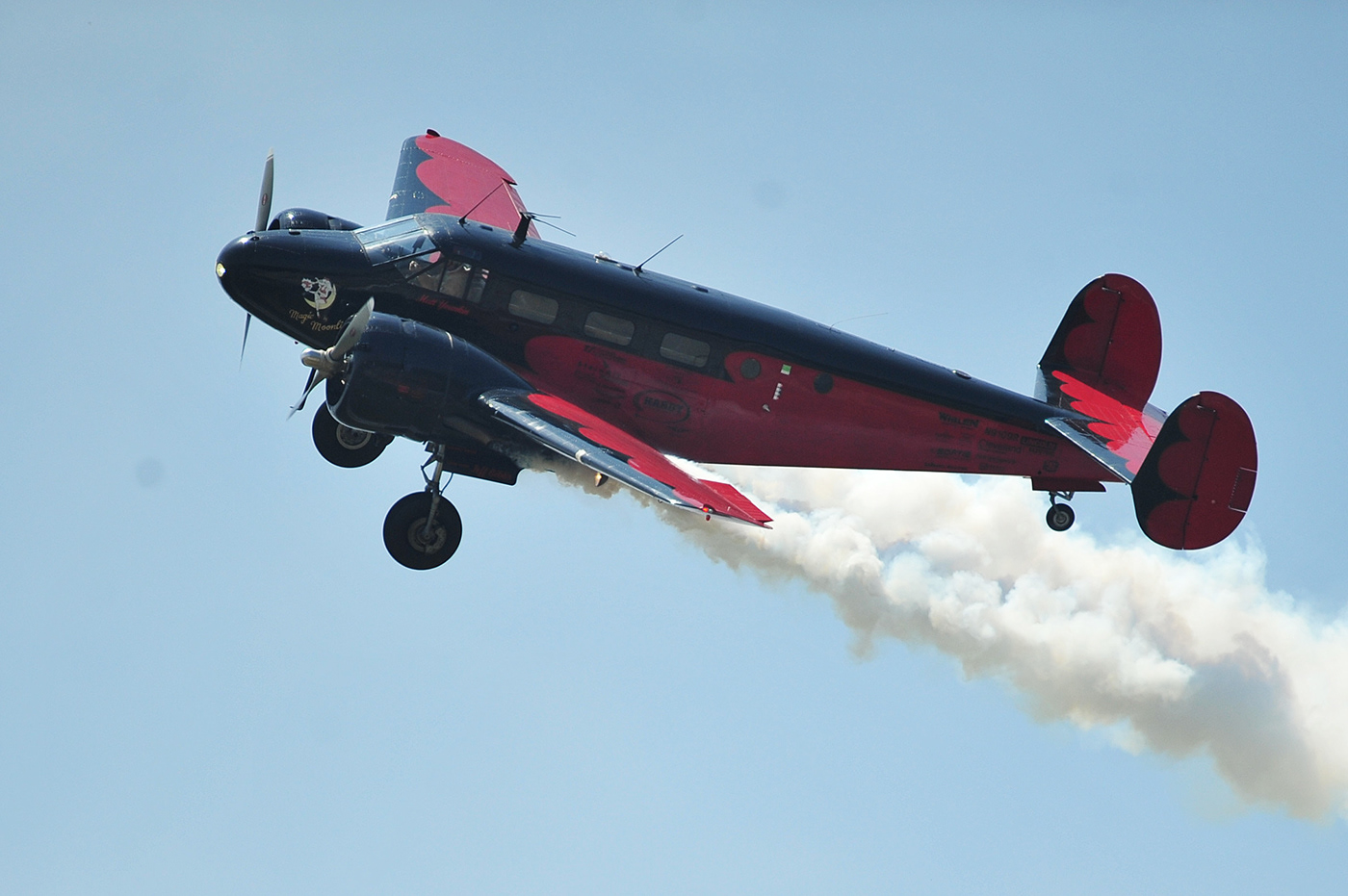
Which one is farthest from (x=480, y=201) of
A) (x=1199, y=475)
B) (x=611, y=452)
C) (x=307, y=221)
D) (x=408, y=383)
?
(x=1199, y=475)

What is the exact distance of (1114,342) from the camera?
2672 cm

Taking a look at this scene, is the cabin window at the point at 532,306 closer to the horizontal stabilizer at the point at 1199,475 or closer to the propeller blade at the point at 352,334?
the propeller blade at the point at 352,334

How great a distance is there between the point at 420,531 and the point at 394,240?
430 cm

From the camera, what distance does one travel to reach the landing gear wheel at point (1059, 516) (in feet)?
86.3

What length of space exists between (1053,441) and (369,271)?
35.9 feet

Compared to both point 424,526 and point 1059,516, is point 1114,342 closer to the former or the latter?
point 1059,516

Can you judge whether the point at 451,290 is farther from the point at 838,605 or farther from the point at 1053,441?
the point at 1053,441

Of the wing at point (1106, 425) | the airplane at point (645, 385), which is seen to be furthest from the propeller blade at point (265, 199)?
the wing at point (1106, 425)

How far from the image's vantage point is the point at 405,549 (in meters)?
22.4

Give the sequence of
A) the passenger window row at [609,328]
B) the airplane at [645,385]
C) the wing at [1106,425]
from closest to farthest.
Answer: the airplane at [645,385] < the passenger window row at [609,328] < the wing at [1106,425]

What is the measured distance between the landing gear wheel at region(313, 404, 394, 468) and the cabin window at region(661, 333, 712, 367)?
4544 millimetres

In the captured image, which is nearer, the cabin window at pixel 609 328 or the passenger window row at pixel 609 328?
the passenger window row at pixel 609 328

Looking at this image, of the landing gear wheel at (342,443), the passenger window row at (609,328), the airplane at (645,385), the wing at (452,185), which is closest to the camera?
the airplane at (645,385)

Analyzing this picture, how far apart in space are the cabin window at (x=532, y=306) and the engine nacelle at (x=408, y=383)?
1.86 meters
